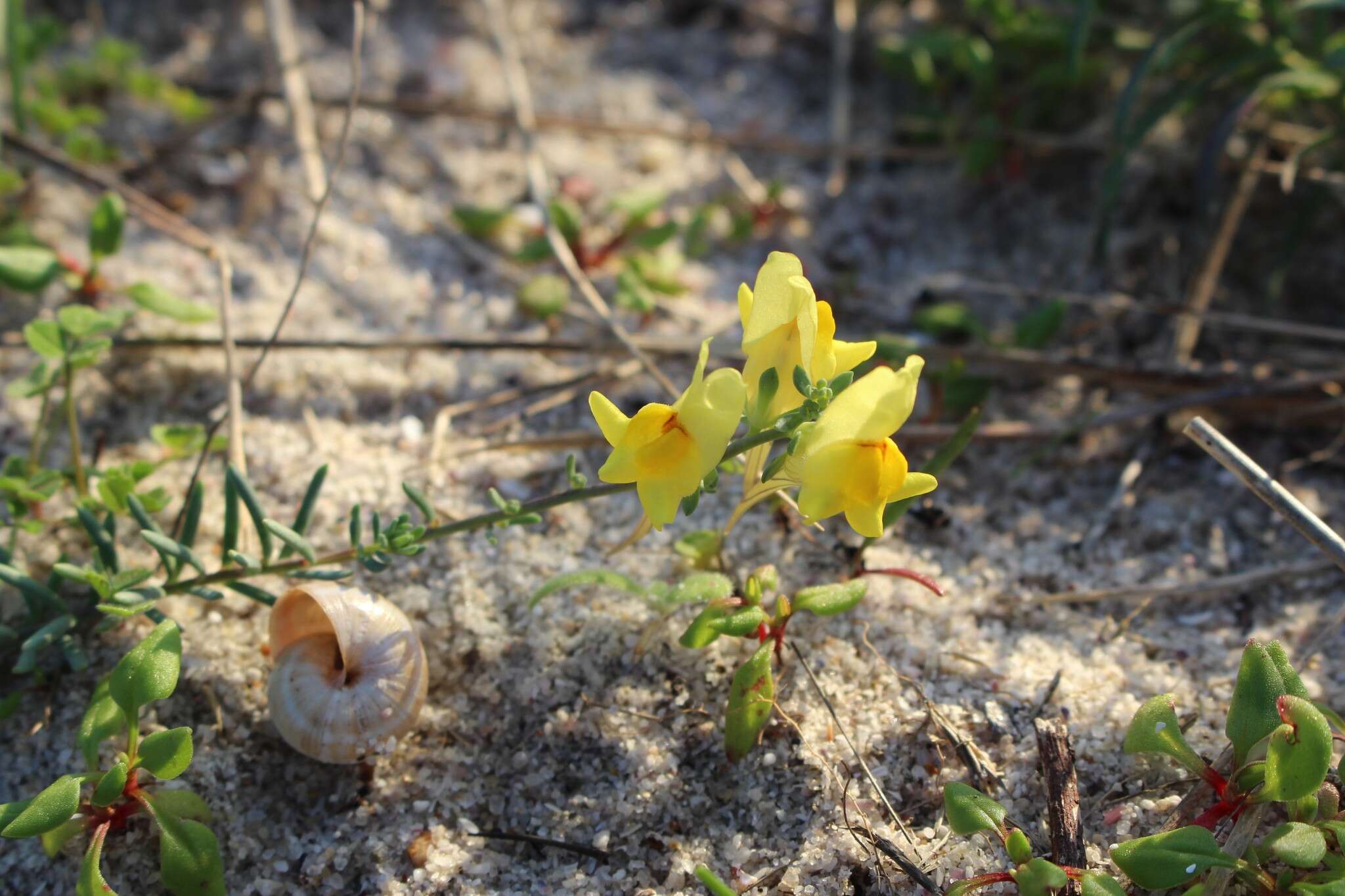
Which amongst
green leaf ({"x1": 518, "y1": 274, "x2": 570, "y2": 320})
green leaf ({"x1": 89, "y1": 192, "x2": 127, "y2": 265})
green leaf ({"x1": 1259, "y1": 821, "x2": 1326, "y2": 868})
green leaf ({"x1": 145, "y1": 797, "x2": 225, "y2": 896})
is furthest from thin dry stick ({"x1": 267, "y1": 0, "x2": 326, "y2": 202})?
green leaf ({"x1": 1259, "y1": 821, "x2": 1326, "y2": 868})

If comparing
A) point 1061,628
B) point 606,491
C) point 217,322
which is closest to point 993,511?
point 1061,628

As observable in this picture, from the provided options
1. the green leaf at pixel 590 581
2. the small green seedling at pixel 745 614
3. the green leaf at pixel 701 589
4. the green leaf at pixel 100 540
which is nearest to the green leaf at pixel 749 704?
the small green seedling at pixel 745 614

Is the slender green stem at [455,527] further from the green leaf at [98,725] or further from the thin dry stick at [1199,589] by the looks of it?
the thin dry stick at [1199,589]

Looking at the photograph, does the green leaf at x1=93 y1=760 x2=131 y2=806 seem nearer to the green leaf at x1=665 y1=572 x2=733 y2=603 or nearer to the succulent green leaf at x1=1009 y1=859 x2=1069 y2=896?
the green leaf at x1=665 y1=572 x2=733 y2=603

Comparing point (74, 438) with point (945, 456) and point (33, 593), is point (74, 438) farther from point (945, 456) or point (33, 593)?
point (945, 456)

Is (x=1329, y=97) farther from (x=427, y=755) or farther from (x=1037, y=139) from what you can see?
(x=427, y=755)
